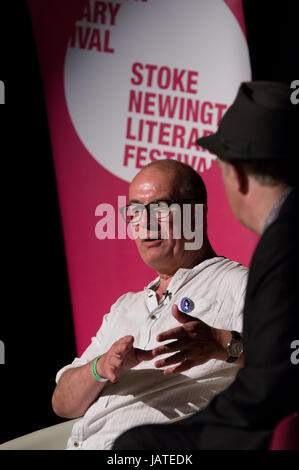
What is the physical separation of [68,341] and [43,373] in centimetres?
24

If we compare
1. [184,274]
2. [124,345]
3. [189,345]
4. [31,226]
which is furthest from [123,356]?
[31,226]

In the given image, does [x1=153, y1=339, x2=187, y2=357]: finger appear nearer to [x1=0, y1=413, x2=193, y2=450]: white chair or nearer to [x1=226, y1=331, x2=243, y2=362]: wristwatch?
[x1=226, y1=331, x2=243, y2=362]: wristwatch

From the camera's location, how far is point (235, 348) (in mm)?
1680

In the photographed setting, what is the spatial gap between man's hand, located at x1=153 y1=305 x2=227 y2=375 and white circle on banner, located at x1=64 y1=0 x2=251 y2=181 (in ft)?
4.59

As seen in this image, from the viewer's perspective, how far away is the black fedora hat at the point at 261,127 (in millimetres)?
1185

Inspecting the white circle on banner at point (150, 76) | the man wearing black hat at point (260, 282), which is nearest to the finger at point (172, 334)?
the man wearing black hat at point (260, 282)

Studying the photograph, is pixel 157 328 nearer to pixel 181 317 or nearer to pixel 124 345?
pixel 124 345

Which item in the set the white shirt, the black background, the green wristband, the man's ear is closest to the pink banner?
the black background

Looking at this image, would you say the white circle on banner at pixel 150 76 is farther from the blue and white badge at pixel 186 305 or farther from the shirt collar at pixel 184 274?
the blue and white badge at pixel 186 305

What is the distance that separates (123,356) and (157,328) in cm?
41

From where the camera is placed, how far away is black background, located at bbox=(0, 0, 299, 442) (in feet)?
10.0

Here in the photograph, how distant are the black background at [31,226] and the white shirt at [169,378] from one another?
132 centimetres

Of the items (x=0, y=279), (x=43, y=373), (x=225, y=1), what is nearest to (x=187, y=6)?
(x=225, y=1)

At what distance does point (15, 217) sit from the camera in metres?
3.26
